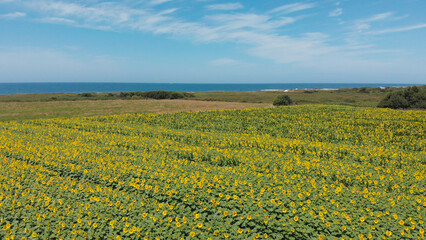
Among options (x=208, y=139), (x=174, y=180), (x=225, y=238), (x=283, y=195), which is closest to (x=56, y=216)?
(x=174, y=180)

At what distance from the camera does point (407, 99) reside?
123 feet

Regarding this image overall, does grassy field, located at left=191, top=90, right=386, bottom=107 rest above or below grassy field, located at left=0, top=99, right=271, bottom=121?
above

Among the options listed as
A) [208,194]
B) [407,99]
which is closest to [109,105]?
[407,99]

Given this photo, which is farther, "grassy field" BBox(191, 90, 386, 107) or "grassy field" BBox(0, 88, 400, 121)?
"grassy field" BBox(191, 90, 386, 107)

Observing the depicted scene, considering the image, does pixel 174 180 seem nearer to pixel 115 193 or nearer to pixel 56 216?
pixel 115 193

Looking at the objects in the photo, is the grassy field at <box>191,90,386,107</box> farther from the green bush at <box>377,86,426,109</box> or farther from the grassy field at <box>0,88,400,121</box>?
the green bush at <box>377,86,426,109</box>

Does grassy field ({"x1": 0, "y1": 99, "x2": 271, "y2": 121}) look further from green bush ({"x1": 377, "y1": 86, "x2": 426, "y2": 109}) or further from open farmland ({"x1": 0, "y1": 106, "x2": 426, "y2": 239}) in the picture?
open farmland ({"x1": 0, "y1": 106, "x2": 426, "y2": 239})

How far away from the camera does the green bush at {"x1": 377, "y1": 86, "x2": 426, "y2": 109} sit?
3616 cm

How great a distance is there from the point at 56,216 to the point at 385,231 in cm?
605

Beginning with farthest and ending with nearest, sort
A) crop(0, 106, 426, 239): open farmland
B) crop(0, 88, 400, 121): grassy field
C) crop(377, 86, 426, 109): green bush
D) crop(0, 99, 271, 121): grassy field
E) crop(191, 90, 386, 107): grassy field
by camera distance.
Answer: crop(191, 90, 386, 107): grassy field < crop(0, 88, 400, 121): grassy field < crop(377, 86, 426, 109): green bush < crop(0, 99, 271, 121): grassy field < crop(0, 106, 426, 239): open farmland

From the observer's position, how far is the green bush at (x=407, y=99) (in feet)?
119

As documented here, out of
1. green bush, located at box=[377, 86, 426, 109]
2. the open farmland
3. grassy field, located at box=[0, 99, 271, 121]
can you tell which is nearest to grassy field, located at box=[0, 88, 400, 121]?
grassy field, located at box=[0, 99, 271, 121]

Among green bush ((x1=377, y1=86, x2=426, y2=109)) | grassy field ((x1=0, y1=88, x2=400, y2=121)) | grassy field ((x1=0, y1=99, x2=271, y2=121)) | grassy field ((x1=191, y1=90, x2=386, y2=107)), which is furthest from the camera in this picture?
grassy field ((x1=191, y1=90, x2=386, y2=107))

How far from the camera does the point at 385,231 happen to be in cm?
481
